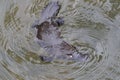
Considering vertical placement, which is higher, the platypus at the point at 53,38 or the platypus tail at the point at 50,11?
the platypus tail at the point at 50,11

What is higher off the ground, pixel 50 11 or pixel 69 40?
pixel 50 11

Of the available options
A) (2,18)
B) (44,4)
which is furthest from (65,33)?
(2,18)

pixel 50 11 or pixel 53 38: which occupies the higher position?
pixel 50 11

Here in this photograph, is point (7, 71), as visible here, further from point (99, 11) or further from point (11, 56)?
point (99, 11)

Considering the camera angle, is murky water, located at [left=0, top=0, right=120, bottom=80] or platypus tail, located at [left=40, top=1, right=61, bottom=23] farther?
platypus tail, located at [left=40, top=1, right=61, bottom=23]

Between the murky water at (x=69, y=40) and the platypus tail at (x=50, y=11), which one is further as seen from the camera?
the platypus tail at (x=50, y=11)
